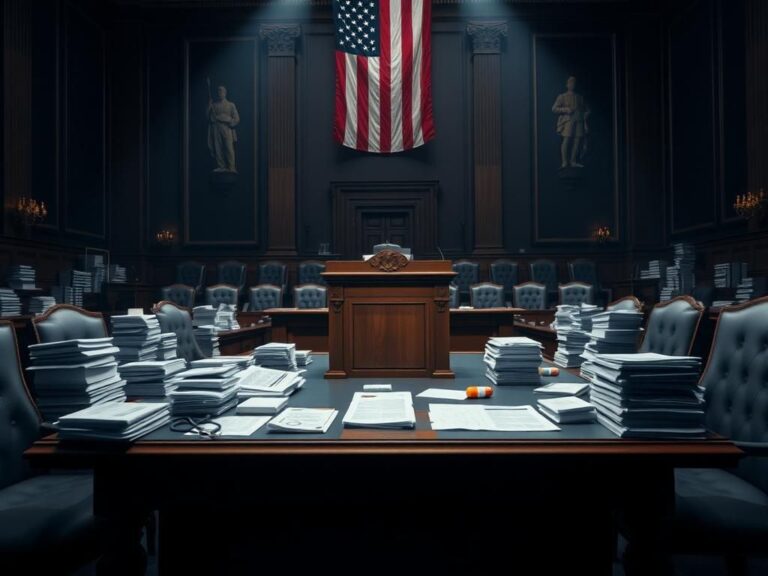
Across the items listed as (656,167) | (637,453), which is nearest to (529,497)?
(637,453)

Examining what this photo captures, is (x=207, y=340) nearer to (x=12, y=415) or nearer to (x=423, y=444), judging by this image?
(x=12, y=415)

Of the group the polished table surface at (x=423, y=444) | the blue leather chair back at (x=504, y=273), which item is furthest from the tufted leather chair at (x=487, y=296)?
the polished table surface at (x=423, y=444)

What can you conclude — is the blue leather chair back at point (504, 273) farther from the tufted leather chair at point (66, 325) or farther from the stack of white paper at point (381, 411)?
the stack of white paper at point (381, 411)

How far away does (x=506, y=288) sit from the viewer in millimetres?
9023

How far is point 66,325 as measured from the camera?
217 cm

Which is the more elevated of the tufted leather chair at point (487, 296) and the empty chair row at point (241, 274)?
the empty chair row at point (241, 274)

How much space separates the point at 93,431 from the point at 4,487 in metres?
0.78

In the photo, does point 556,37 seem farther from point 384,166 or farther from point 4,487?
point 4,487

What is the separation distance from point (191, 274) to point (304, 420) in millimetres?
8468

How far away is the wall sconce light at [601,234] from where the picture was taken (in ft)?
30.4

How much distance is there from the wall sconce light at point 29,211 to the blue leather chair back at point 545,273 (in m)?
7.46

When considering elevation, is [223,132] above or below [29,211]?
above

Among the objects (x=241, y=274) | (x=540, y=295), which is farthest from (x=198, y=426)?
(x=241, y=274)

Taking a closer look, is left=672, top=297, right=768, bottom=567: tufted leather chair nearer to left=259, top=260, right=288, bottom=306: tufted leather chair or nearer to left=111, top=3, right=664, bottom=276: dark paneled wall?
left=111, top=3, right=664, bottom=276: dark paneled wall
